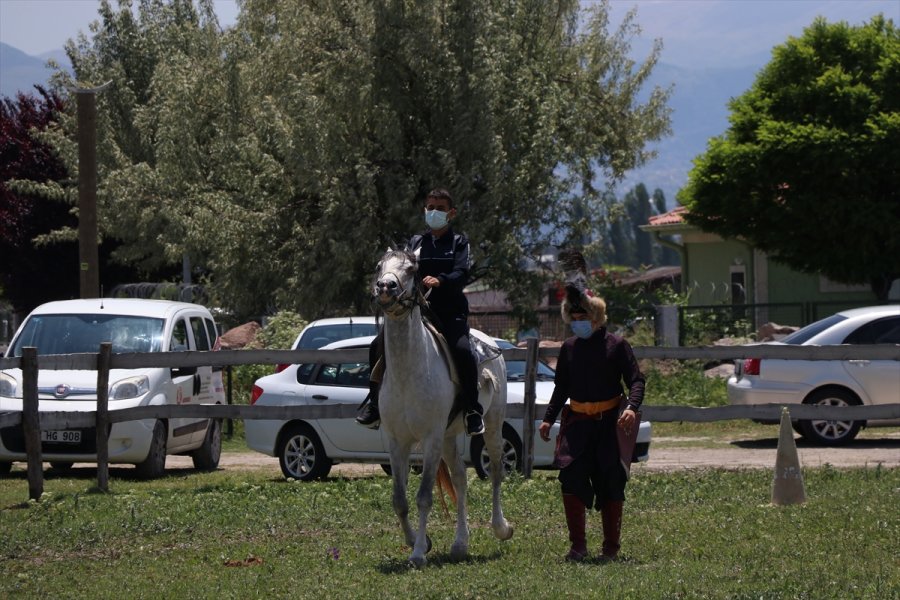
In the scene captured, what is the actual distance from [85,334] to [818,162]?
23.0m

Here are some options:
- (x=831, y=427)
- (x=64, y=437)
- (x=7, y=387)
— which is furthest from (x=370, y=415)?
(x=831, y=427)

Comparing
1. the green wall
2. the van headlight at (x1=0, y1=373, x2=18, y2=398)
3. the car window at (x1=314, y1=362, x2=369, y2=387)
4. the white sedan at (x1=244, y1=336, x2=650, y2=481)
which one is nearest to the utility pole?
the van headlight at (x1=0, y1=373, x2=18, y2=398)

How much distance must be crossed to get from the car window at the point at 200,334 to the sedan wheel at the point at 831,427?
850 centimetres

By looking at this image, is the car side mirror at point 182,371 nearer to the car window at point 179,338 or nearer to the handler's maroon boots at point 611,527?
the car window at point 179,338

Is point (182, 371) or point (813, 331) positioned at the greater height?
point (813, 331)

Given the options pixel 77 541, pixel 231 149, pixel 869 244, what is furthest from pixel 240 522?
pixel 869 244

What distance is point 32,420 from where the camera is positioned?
13391mm

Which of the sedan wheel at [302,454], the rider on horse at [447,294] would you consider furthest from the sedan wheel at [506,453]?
the rider on horse at [447,294]

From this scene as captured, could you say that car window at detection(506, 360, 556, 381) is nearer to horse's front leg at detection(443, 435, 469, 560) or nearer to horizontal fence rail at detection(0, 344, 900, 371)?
horizontal fence rail at detection(0, 344, 900, 371)

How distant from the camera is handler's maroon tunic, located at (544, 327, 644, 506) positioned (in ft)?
29.9

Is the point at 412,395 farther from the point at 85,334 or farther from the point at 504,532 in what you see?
the point at 85,334

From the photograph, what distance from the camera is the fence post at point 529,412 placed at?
14523 mm

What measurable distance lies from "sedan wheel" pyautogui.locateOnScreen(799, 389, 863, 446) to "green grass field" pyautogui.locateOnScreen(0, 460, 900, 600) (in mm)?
4331

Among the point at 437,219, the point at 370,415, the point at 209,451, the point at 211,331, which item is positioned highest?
the point at 437,219
